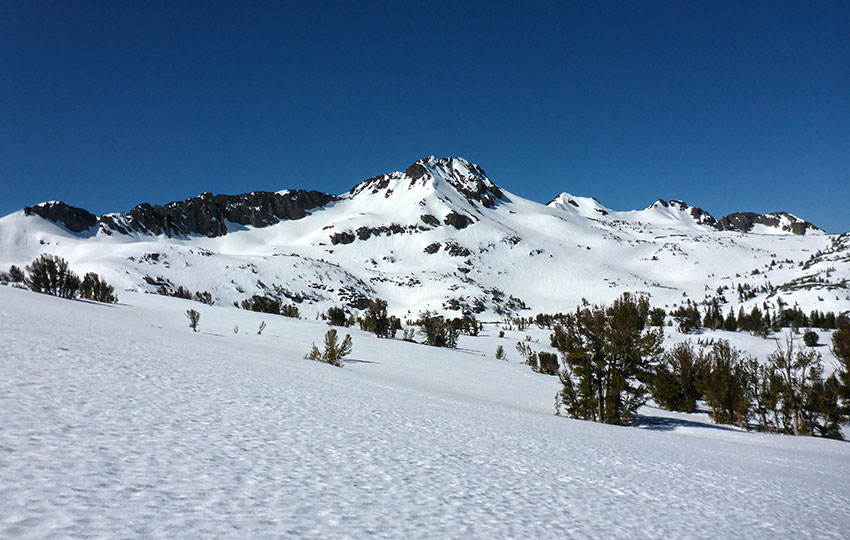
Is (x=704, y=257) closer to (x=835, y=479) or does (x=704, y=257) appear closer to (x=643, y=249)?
(x=643, y=249)

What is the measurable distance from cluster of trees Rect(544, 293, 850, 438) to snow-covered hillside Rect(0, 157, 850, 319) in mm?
55026

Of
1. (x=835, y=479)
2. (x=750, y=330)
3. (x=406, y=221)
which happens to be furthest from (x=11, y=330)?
(x=406, y=221)

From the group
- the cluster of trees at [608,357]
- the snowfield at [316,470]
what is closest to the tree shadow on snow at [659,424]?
the cluster of trees at [608,357]

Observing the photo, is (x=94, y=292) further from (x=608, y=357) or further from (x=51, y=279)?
(x=608, y=357)

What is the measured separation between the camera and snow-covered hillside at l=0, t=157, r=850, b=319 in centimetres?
8506

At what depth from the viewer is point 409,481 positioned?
3.62 m

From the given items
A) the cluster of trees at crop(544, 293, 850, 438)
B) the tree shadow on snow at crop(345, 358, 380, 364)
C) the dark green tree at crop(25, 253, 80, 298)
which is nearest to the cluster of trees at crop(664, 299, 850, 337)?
the cluster of trees at crop(544, 293, 850, 438)

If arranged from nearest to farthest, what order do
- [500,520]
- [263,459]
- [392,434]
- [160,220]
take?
[500,520]
[263,459]
[392,434]
[160,220]

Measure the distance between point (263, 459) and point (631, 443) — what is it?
724cm

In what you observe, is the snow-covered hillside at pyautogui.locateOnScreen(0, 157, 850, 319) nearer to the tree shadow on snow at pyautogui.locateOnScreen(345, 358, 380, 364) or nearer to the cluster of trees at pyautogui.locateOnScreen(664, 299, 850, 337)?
the cluster of trees at pyautogui.locateOnScreen(664, 299, 850, 337)

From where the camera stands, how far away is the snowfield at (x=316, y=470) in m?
2.51

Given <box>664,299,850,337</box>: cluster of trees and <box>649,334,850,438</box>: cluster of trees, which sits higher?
<box>664,299,850,337</box>: cluster of trees

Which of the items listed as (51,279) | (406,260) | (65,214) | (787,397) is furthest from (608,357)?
(65,214)

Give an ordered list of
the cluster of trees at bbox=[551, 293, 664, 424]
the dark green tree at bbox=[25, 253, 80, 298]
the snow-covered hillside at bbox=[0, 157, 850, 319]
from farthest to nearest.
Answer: the snow-covered hillside at bbox=[0, 157, 850, 319] < the dark green tree at bbox=[25, 253, 80, 298] < the cluster of trees at bbox=[551, 293, 664, 424]
